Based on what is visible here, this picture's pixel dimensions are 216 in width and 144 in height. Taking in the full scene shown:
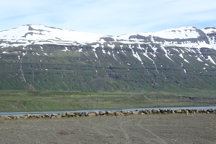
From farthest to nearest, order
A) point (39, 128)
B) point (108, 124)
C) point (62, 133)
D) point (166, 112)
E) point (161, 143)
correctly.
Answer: point (166, 112) < point (108, 124) < point (39, 128) < point (62, 133) < point (161, 143)

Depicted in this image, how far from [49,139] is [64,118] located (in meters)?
19.3

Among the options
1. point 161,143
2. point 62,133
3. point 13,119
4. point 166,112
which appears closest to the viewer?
point 161,143

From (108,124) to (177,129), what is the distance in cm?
752

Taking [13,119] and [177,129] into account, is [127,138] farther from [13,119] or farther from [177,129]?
[13,119]

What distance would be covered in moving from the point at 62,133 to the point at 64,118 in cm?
1603

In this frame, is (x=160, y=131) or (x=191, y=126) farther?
(x=191, y=126)

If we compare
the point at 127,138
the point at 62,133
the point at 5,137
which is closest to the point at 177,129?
the point at 127,138

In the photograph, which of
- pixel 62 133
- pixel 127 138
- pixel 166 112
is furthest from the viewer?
pixel 166 112

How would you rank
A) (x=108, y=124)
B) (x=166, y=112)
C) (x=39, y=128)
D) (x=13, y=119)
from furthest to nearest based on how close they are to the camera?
(x=166, y=112), (x=13, y=119), (x=108, y=124), (x=39, y=128)

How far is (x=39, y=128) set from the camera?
1565 inches

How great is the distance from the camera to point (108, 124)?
42625 mm

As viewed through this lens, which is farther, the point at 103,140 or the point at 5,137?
the point at 5,137

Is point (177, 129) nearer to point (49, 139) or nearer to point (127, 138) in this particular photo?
point (127, 138)

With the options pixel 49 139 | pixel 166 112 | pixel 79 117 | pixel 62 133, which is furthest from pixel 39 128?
pixel 166 112
